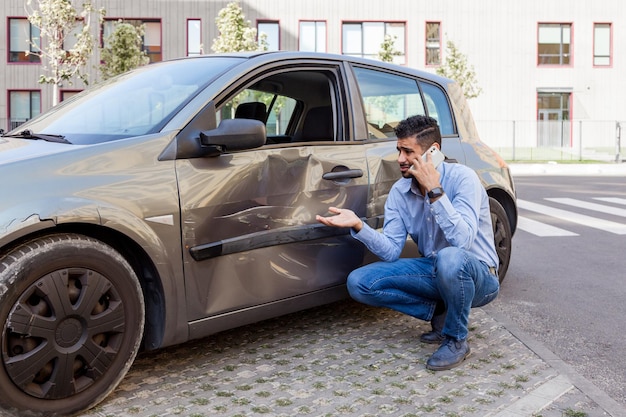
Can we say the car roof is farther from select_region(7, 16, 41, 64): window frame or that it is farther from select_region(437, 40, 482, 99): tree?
select_region(7, 16, 41, 64): window frame

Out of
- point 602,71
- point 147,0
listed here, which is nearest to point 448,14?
point 602,71

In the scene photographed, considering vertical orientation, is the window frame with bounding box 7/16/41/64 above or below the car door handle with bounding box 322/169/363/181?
above

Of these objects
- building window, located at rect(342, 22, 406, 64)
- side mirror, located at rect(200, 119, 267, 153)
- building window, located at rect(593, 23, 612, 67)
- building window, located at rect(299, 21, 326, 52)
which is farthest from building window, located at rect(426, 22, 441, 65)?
side mirror, located at rect(200, 119, 267, 153)

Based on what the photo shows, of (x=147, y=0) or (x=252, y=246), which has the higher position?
(x=147, y=0)

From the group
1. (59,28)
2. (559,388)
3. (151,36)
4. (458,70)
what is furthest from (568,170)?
(559,388)

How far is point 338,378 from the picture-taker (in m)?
3.48

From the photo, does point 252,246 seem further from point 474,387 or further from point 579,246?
point 579,246

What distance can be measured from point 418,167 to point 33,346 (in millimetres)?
2127

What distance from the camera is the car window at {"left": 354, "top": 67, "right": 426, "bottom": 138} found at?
438cm

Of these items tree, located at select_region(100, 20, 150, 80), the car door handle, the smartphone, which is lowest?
the car door handle

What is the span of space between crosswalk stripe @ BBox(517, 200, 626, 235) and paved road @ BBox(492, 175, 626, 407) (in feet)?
0.04

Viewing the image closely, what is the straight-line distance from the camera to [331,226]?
388 cm

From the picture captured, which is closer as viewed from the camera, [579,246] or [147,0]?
[579,246]

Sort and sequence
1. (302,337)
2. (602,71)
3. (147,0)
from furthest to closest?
(602,71), (147,0), (302,337)
